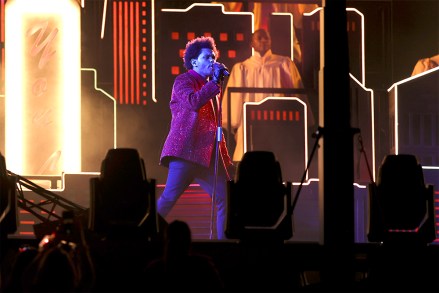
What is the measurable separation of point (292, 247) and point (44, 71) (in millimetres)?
4462

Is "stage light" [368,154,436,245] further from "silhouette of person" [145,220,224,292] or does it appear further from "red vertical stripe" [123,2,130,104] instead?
"red vertical stripe" [123,2,130,104]

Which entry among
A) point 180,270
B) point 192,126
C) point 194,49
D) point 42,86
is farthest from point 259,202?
point 42,86

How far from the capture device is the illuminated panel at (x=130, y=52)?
380 inches

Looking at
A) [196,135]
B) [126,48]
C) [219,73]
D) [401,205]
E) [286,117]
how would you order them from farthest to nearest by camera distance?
1. [286,117]
2. [126,48]
3. [196,135]
4. [219,73]
5. [401,205]

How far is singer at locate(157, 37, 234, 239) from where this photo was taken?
27.1ft

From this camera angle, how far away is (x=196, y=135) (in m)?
8.70

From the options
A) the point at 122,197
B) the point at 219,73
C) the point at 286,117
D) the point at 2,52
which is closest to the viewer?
the point at 122,197

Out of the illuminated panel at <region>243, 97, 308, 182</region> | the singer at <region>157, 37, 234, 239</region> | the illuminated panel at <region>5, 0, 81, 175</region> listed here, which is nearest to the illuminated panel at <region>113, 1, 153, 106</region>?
the illuminated panel at <region>5, 0, 81, 175</region>

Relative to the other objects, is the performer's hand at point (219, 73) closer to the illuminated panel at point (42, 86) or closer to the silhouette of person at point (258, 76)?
the silhouette of person at point (258, 76)

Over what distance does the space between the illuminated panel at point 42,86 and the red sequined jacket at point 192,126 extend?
135 cm

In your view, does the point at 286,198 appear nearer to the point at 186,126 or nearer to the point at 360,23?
the point at 186,126

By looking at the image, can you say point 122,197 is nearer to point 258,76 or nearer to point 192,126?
point 192,126

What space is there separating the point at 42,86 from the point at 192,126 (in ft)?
6.41

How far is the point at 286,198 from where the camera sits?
6.72m
